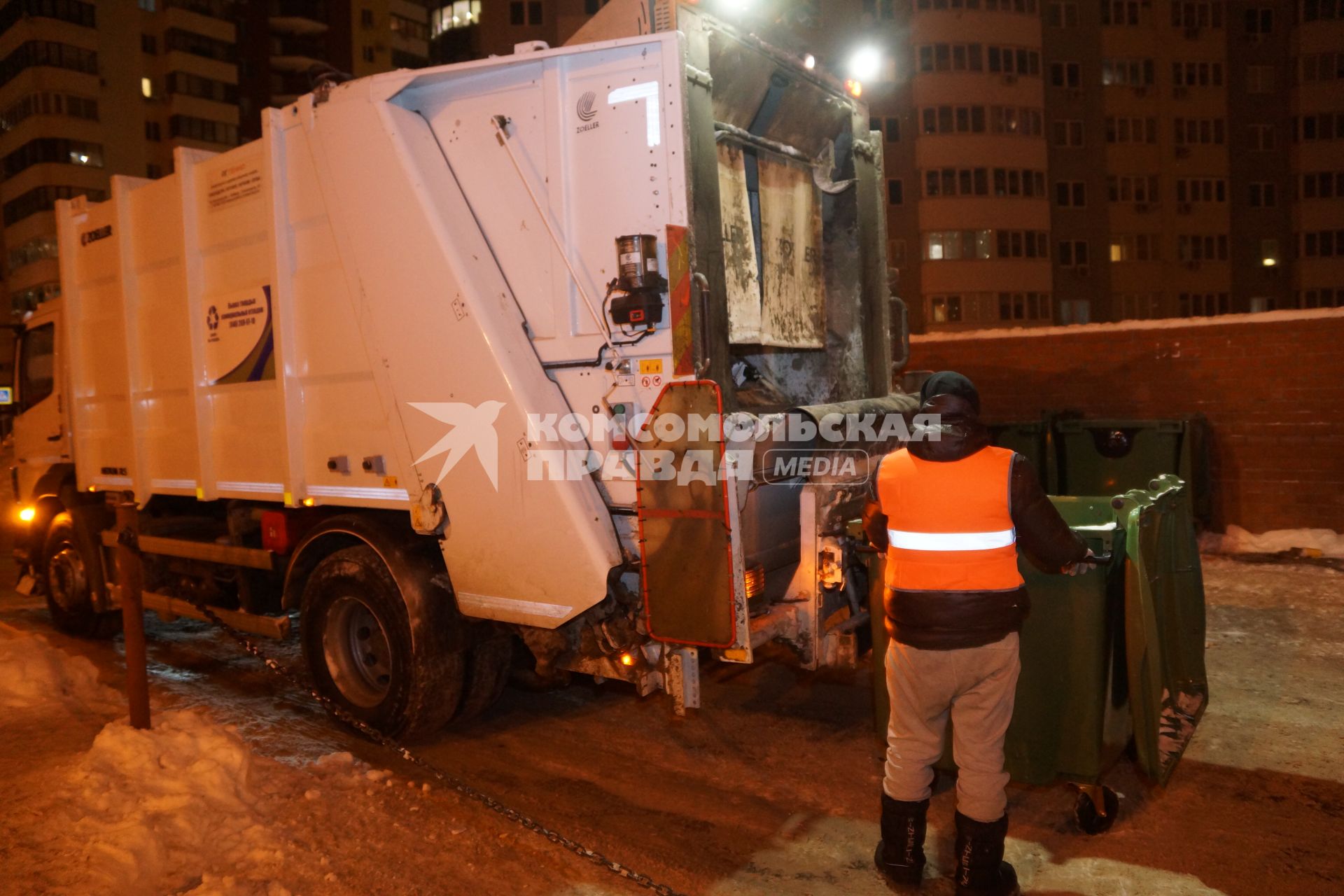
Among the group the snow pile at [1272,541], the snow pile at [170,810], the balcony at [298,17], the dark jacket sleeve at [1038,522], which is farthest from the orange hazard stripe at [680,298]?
the balcony at [298,17]

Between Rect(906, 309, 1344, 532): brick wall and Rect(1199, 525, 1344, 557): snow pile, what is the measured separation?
10 centimetres

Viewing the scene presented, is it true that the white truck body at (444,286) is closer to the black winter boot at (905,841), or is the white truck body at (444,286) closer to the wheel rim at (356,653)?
the wheel rim at (356,653)

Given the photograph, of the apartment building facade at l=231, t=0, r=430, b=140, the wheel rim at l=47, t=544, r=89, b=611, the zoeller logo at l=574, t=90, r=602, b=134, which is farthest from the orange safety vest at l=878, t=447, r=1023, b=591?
the apartment building facade at l=231, t=0, r=430, b=140

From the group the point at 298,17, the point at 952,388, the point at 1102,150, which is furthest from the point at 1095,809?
the point at 298,17

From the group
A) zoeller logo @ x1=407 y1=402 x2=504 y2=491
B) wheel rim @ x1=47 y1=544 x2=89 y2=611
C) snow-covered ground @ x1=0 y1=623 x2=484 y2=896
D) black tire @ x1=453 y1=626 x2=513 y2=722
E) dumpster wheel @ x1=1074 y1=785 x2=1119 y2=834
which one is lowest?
dumpster wheel @ x1=1074 y1=785 x2=1119 y2=834

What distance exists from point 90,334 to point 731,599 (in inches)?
200

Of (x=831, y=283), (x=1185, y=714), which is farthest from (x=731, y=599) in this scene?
A: (x=831, y=283)

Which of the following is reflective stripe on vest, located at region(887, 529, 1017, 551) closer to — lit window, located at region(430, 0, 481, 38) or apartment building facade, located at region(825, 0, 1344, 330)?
apartment building facade, located at region(825, 0, 1344, 330)

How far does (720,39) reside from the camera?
13.7ft

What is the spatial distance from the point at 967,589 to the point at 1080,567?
1.78 ft

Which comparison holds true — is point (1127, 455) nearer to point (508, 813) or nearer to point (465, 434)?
point (465, 434)

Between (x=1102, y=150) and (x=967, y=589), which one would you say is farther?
(x=1102, y=150)

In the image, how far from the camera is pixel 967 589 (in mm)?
3039

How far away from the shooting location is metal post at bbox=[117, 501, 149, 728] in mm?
4367
